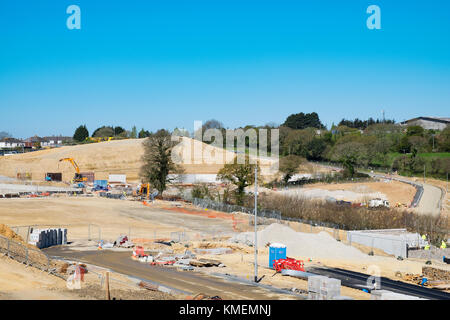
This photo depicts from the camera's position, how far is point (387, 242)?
44031mm

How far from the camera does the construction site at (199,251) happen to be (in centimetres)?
2347

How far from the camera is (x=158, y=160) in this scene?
79.8 meters

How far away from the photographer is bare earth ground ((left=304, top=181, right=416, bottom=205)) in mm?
81144

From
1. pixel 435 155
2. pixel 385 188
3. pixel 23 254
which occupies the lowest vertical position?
pixel 23 254

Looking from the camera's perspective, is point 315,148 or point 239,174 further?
point 315,148

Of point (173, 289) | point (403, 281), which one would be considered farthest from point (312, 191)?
point (173, 289)

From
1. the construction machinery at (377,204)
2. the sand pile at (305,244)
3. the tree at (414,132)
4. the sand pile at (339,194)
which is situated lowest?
the sand pile at (305,244)

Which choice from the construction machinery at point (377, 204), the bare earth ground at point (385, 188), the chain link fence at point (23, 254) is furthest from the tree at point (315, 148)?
the chain link fence at point (23, 254)

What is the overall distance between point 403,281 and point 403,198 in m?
53.2

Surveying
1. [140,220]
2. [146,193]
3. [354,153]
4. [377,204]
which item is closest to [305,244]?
[140,220]

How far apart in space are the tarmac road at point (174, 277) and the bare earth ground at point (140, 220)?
136 inches

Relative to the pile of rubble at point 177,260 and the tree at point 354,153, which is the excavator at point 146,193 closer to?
the pile of rubble at point 177,260

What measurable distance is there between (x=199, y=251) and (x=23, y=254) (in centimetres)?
1327

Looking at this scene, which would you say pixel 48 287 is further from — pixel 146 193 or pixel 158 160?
pixel 158 160
